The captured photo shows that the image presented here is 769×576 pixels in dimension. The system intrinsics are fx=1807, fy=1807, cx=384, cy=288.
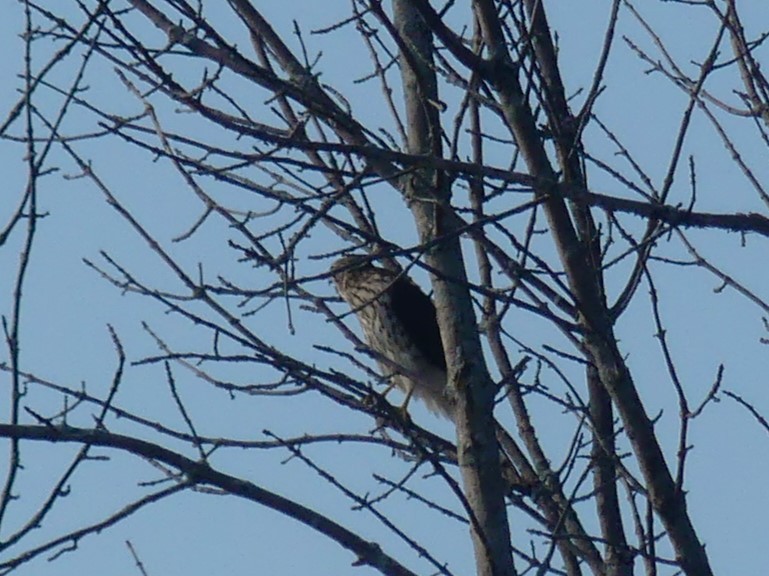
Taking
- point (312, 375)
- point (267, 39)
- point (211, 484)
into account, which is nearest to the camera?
point (211, 484)

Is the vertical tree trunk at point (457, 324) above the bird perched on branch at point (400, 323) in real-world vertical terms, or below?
below

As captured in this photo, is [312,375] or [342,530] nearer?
[342,530]

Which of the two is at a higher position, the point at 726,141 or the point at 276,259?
the point at 726,141

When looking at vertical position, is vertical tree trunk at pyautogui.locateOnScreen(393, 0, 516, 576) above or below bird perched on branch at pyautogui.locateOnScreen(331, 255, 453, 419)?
→ below

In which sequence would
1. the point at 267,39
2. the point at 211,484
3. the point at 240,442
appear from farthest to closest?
the point at 267,39 → the point at 240,442 → the point at 211,484

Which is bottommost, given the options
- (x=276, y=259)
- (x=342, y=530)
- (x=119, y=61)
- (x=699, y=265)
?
(x=342, y=530)

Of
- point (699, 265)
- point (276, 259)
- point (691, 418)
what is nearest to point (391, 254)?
point (276, 259)

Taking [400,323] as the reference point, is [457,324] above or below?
below

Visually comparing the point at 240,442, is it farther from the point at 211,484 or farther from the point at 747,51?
the point at 747,51

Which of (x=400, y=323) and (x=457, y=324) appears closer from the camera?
(x=457, y=324)

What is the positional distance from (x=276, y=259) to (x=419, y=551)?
67cm

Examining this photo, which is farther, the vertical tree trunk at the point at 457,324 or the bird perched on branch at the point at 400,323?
the bird perched on branch at the point at 400,323

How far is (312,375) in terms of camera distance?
13.7 ft

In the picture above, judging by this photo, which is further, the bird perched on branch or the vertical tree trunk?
the bird perched on branch
